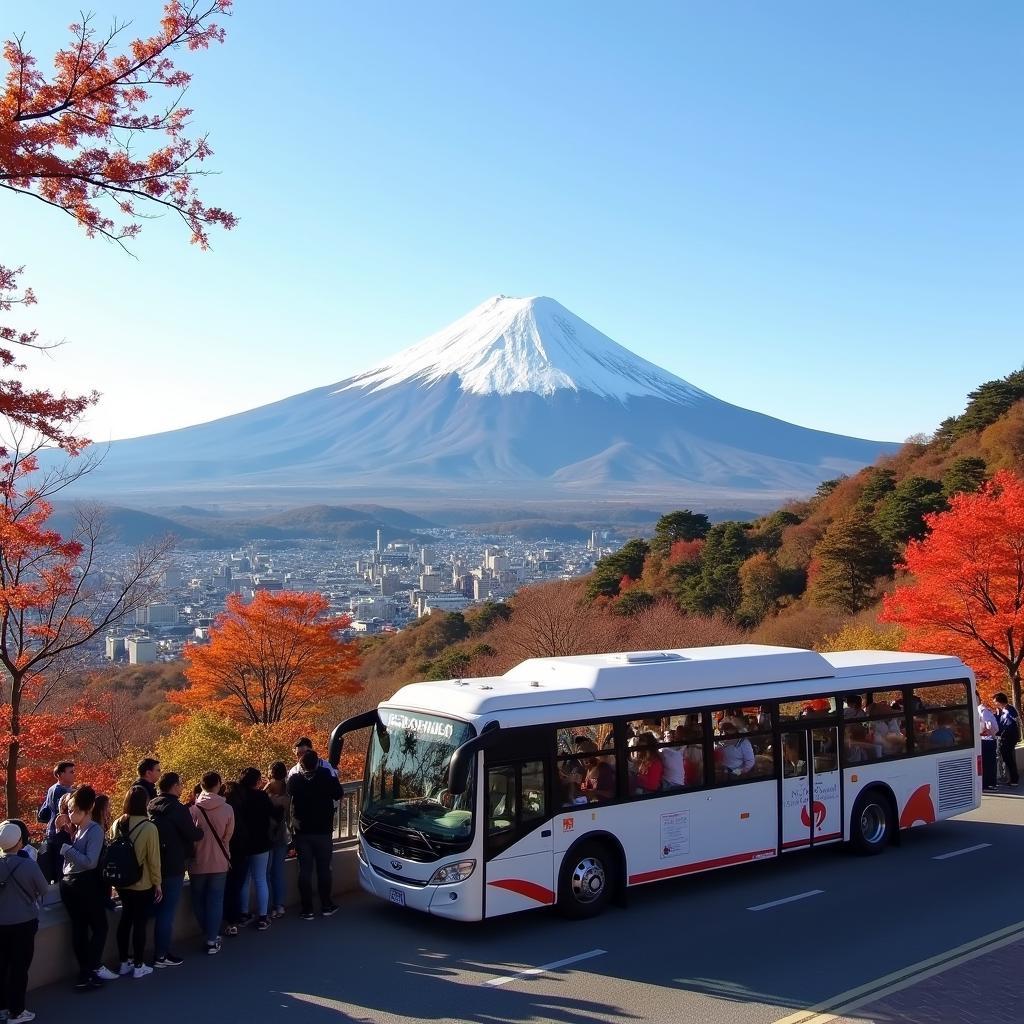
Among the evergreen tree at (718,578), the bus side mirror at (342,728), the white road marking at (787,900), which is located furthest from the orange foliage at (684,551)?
the bus side mirror at (342,728)

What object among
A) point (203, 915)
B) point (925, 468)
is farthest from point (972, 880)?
point (925, 468)

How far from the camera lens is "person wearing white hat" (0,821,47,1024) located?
7473mm

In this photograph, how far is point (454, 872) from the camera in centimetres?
945

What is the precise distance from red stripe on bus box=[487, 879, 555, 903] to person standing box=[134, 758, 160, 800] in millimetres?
3023

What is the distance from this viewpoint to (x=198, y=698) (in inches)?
1462

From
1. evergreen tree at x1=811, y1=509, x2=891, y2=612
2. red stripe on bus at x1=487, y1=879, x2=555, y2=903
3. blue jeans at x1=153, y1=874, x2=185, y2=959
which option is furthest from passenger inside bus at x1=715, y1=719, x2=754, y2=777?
evergreen tree at x1=811, y1=509, x2=891, y2=612

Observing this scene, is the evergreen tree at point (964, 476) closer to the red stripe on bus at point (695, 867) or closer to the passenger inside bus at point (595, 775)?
the red stripe on bus at point (695, 867)

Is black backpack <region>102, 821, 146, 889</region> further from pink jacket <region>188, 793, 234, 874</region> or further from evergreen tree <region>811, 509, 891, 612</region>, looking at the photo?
evergreen tree <region>811, 509, 891, 612</region>

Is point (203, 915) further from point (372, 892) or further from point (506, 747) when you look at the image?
point (506, 747)

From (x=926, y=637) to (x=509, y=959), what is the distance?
66.6 ft

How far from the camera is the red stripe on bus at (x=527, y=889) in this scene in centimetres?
955

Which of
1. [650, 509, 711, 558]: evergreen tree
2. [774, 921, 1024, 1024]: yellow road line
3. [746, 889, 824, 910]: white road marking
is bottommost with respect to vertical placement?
[746, 889, 824, 910]: white road marking

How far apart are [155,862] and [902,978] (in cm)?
595

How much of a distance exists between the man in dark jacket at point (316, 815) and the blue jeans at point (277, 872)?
0.74ft
